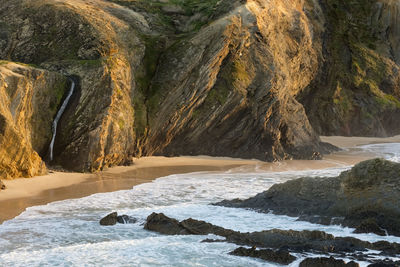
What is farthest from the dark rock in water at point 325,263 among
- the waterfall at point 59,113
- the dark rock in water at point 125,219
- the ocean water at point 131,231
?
the waterfall at point 59,113

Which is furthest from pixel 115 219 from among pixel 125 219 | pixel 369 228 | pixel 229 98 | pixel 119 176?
pixel 229 98

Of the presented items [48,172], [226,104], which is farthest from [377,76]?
[48,172]

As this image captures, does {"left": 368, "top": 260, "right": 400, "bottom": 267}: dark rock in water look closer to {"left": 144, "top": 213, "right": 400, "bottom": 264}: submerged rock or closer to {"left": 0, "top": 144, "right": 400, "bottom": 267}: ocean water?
{"left": 144, "top": 213, "right": 400, "bottom": 264}: submerged rock

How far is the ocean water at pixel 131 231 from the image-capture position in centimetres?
930

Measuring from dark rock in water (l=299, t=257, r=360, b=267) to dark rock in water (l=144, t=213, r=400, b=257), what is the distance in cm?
69

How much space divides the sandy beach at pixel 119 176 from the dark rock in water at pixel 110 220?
2.15 meters

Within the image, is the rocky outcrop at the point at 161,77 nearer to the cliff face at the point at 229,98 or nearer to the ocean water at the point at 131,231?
the cliff face at the point at 229,98

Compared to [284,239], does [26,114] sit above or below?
above

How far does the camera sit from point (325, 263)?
877 cm

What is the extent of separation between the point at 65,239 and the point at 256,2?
18923 mm

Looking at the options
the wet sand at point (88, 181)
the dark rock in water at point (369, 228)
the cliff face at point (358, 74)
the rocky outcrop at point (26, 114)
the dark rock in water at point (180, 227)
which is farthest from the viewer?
the cliff face at point (358, 74)

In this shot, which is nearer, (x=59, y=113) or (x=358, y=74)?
(x=59, y=113)

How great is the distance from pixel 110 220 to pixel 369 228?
17.3 feet

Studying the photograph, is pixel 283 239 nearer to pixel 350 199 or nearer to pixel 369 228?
pixel 369 228
